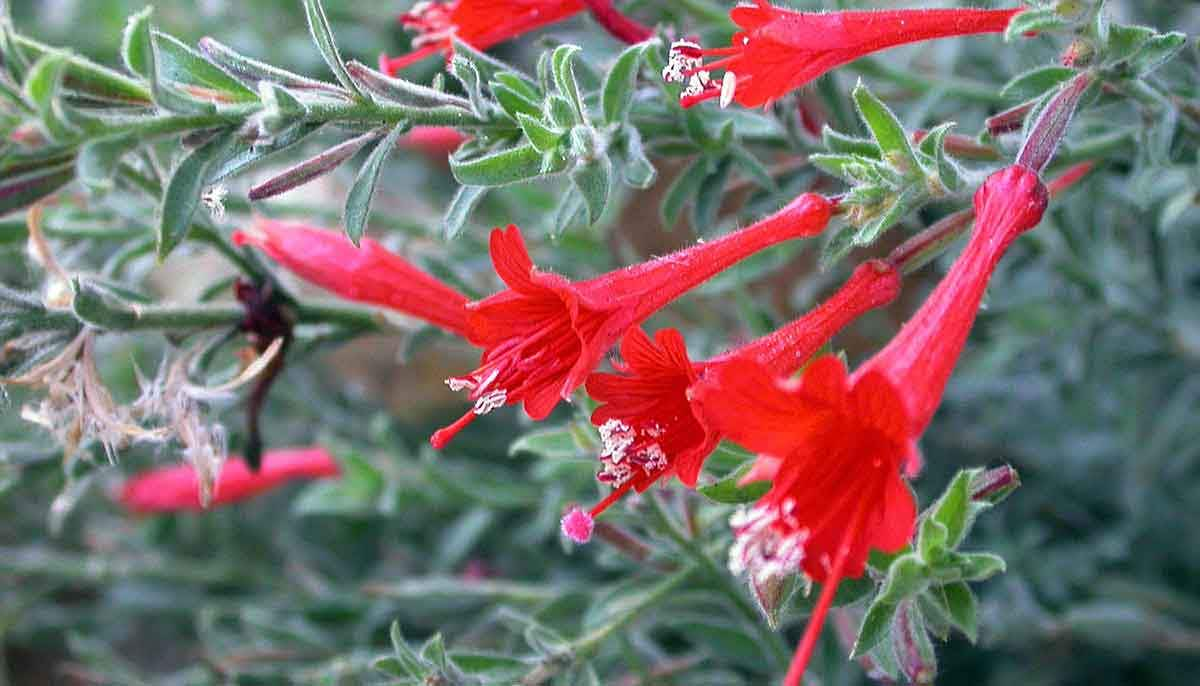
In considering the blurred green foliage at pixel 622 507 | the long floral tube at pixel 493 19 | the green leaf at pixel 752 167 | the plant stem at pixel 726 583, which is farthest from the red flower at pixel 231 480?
the green leaf at pixel 752 167

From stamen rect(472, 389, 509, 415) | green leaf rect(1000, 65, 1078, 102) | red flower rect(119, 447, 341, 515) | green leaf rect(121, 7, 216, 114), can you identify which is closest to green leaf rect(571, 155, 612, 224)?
stamen rect(472, 389, 509, 415)

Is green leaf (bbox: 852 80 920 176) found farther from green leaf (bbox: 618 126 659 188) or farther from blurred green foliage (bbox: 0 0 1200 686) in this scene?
blurred green foliage (bbox: 0 0 1200 686)

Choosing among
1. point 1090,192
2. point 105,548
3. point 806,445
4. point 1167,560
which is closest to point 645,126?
point 806,445

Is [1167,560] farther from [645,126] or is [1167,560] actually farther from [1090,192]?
[645,126]

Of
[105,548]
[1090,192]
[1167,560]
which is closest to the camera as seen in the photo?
[1090,192]

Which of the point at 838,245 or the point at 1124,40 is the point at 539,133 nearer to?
the point at 838,245

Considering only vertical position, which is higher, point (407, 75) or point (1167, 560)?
point (407, 75)

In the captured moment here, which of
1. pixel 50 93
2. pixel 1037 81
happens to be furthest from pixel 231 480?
pixel 1037 81
